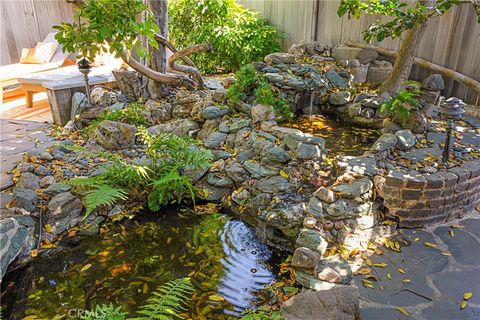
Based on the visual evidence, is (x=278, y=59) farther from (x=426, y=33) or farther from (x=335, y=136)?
(x=426, y=33)

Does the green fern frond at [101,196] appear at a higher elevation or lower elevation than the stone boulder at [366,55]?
lower

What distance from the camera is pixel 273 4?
7988mm

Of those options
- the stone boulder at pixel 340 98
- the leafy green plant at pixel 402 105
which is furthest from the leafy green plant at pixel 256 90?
the leafy green plant at pixel 402 105

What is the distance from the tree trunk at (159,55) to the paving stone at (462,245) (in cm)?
433

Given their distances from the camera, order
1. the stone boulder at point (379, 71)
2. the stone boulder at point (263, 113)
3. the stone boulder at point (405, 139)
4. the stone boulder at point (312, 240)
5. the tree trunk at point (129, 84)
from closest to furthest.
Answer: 1. the stone boulder at point (312, 240)
2. the stone boulder at point (405, 139)
3. the stone boulder at point (263, 113)
4. the tree trunk at point (129, 84)
5. the stone boulder at point (379, 71)

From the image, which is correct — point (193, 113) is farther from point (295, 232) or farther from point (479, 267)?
point (479, 267)

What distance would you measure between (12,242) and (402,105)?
425 cm

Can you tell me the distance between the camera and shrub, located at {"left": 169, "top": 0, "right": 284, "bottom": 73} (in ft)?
24.1

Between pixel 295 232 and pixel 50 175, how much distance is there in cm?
275

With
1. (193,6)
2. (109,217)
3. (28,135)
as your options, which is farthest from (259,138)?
(193,6)

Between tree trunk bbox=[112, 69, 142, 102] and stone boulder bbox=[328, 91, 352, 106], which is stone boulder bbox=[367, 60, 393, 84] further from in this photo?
tree trunk bbox=[112, 69, 142, 102]

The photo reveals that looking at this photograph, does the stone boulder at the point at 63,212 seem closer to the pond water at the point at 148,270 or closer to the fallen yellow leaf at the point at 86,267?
the pond water at the point at 148,270

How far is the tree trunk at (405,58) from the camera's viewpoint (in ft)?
16.1

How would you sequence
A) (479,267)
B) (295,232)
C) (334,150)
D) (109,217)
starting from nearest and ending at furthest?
1. (479,267)
2. (295,232)
3. (109,217)
4. (334,150)
